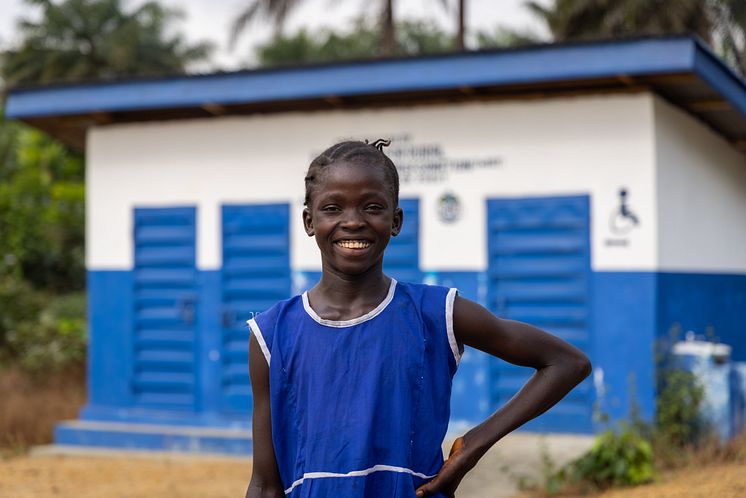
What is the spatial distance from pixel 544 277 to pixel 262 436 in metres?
6.07

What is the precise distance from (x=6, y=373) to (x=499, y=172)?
6318 mm

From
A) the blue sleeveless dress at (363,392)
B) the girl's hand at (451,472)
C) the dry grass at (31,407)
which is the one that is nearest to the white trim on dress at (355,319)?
the blue sleeveless dress at (363,392)

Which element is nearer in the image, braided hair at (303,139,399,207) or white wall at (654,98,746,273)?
braided hair at (303,139,399,207)

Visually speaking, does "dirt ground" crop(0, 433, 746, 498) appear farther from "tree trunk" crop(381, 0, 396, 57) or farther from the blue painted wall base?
"tree trunk" crop(381, 0, 396, 57)

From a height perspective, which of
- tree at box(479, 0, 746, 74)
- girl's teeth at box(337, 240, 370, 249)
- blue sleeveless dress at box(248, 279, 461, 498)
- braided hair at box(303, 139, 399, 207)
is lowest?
blue sleeveless dress at box(248, 279, 461, 498)

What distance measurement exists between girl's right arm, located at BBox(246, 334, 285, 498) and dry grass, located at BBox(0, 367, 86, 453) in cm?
760

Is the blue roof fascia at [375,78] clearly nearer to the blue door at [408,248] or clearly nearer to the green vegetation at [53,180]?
the blue door at [408,248]

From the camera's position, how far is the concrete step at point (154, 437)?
8.62m

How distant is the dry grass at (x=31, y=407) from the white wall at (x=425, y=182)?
1.56 m

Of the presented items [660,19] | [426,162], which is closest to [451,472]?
[426,162]

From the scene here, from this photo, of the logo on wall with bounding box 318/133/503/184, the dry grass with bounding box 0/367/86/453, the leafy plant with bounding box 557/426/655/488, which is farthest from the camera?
the dry grass with bounding box 0/367/86/453

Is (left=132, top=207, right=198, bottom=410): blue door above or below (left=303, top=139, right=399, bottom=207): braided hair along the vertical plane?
below

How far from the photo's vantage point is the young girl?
7.22 ft

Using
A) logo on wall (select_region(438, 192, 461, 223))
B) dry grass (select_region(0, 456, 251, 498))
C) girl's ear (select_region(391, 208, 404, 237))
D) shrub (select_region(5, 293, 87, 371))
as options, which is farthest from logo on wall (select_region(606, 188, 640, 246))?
shrub (select_region(5, 293, 87, 371))
